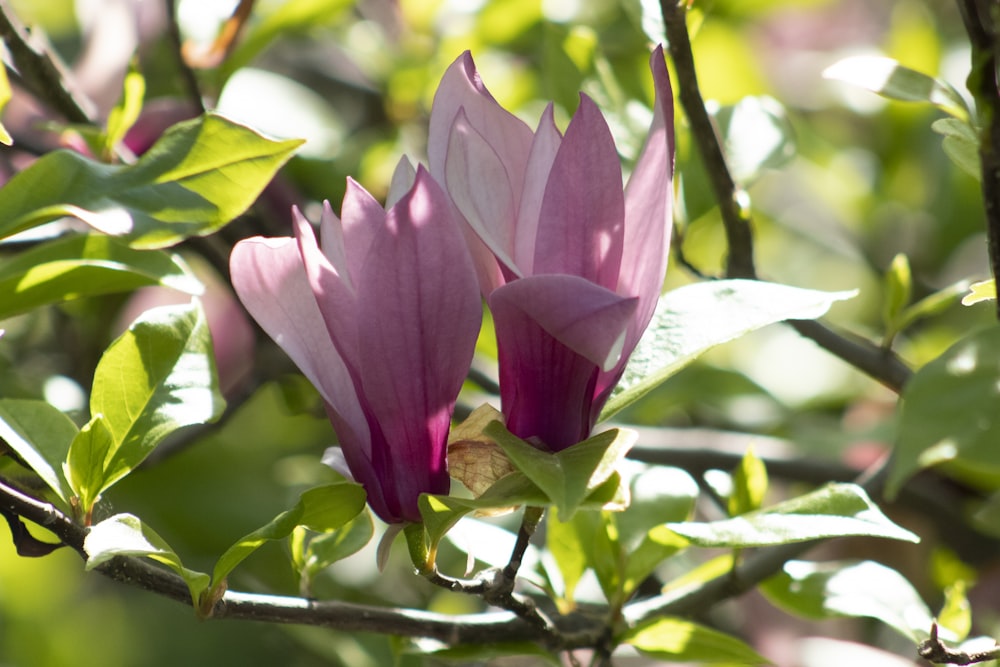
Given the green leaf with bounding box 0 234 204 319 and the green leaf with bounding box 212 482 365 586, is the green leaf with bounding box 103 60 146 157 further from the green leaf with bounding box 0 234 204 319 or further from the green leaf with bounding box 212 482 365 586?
the green leaf with bounding box 212 482 365 586

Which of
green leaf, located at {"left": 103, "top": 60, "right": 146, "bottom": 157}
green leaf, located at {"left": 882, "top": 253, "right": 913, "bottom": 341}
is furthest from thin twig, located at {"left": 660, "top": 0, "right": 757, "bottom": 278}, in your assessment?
green leaf, located at {"left": 103, "top": 60, "right": 146, "bottom": 157}

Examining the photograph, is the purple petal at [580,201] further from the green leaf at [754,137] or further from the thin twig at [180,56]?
the thin twig at [180,56]

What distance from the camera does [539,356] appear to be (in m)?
0.50

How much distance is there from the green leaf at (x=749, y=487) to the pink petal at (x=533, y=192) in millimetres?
266

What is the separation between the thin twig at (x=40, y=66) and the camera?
723 mm

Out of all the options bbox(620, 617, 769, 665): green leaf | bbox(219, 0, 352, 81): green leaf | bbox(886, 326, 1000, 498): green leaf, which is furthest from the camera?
bbox(219, 0, 352, 81): green leaf

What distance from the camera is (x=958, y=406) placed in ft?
1.78

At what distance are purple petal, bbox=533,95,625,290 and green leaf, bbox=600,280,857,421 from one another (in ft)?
0.22

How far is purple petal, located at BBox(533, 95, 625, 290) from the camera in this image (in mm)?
466

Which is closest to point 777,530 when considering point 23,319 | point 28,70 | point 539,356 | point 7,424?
point 539,356

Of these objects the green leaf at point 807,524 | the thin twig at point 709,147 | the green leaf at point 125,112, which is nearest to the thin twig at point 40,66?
the green leaf at point 125,112

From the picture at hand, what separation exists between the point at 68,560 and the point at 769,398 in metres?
0.83

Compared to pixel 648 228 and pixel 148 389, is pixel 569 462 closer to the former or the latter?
pixel 648 228

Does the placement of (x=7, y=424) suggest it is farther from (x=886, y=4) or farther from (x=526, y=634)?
(x=886, y=4)
